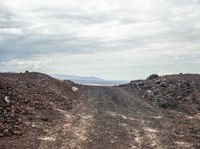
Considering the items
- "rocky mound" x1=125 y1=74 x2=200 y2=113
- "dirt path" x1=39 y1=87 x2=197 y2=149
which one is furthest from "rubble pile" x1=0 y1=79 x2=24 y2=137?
"rocky mound" x1=125 y1=74 x2=200 y2=113

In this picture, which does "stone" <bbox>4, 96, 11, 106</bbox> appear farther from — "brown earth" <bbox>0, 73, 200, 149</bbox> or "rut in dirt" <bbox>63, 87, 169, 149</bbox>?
"rut in dirt" <bbox>63, 87, 169, 149</bbox>

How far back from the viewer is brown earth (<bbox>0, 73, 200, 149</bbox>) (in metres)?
21.2

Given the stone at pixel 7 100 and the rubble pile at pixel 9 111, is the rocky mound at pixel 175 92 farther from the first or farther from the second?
the stone at pixel 7 100

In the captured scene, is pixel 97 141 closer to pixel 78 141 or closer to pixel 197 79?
pixel 78 141

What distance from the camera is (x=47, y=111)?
29.1 meters

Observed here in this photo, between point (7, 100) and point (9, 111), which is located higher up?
point (7, 100)

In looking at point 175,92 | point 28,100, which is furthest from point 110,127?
point 175,92

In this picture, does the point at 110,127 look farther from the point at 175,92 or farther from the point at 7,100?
the point at 175,92

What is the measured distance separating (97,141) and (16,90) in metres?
13.2

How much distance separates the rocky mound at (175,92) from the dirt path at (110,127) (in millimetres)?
2487

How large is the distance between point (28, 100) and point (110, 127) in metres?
8.22

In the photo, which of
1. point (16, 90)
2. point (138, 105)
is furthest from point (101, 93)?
point (16, 90)

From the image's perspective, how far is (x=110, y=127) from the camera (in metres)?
25.8

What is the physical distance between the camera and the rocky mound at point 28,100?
23.2 m
